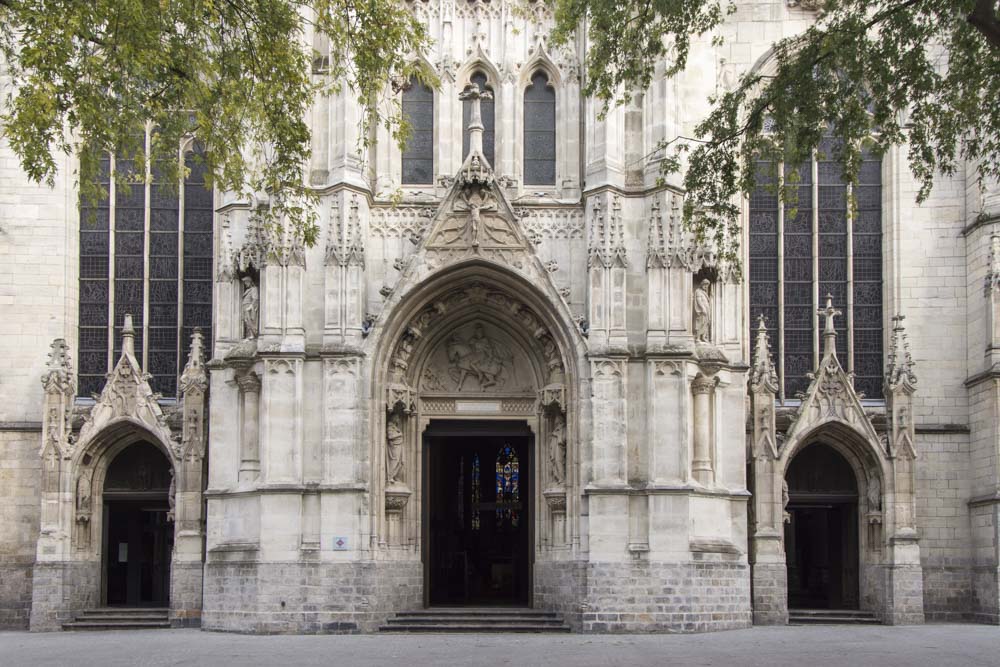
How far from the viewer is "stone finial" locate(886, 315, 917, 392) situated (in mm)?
26397

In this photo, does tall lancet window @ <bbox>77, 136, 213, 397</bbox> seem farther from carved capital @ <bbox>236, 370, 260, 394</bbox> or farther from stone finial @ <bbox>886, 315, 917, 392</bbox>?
stone finial @ <bbox>886, 315, 917, 392</bbox>

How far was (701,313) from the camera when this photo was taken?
24344 millimetres

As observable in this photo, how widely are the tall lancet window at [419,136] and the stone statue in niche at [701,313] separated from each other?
5.56m

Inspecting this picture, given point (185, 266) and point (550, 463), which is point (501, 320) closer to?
point (550, 463)

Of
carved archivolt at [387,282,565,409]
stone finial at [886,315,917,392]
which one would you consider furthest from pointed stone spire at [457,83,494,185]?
stone finial at [886,315,917,392]

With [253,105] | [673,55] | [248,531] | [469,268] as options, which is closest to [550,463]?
[469,268]

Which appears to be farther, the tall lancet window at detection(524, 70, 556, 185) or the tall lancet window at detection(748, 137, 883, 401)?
the tall lancet window at detection(748, 137, 883, 401)

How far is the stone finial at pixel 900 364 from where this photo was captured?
26.4 meters

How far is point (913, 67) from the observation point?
1759 centimetres

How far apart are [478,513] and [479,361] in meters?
6.68

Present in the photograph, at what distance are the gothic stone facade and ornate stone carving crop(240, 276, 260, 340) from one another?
0.09 metres

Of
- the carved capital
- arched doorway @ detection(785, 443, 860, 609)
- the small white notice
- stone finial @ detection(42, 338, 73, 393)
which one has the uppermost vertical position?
stone finial @ detection(42, 338, 73, 393)

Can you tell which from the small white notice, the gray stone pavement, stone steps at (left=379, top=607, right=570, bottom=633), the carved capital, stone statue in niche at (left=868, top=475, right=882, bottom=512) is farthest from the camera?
stone statue in niche at (left=868, top=475, right=882, bottom=512)

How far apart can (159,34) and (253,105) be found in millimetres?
1718
